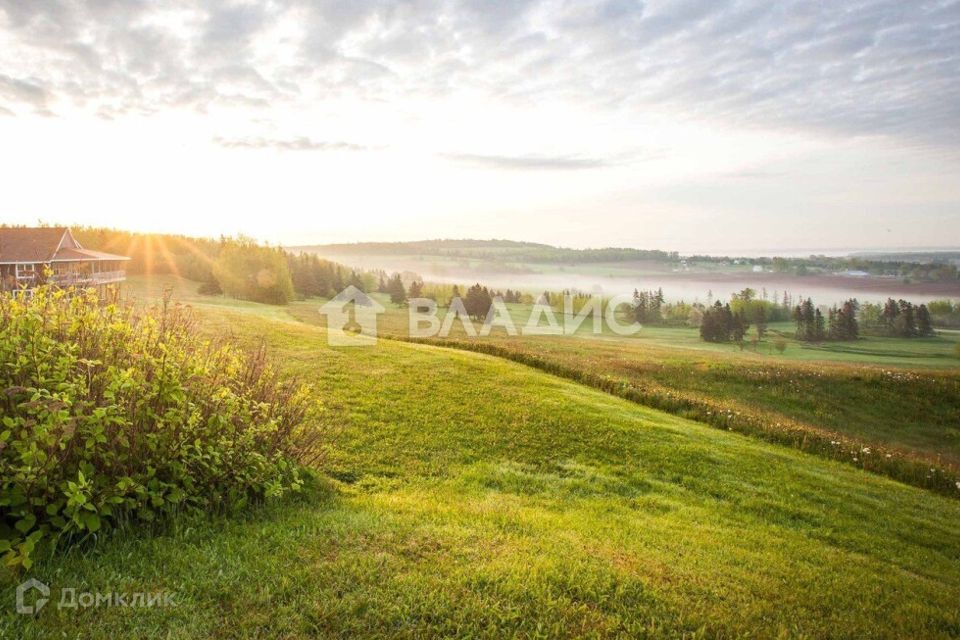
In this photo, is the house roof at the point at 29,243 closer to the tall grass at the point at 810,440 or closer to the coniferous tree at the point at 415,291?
the tall grass at the point at 810,440

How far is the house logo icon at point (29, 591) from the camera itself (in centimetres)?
Answer: 331

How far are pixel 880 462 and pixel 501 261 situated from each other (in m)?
163

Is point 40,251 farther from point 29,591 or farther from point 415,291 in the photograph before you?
point 415,291

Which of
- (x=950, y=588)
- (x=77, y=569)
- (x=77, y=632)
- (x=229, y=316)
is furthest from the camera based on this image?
(x=229, y=316)

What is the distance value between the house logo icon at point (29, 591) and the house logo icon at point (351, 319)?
15.0 m

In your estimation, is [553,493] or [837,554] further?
[553,493]

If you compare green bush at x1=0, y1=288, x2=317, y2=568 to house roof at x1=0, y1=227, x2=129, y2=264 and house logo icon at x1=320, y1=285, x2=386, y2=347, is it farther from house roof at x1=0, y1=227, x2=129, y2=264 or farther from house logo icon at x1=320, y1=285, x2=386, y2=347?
house roof at x1=0, y1=227, x2=129, y2=264

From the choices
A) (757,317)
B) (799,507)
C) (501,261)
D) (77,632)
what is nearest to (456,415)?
(799,507)

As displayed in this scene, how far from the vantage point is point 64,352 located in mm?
4816

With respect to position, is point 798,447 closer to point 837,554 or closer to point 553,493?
point 837,554

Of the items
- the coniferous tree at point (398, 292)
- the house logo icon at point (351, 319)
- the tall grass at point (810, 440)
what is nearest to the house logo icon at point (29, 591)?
the house logo icon at point (351, 319)

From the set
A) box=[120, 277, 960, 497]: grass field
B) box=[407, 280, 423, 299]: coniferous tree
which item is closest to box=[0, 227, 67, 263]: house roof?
box=[120, 277, 960, 497]: grass field

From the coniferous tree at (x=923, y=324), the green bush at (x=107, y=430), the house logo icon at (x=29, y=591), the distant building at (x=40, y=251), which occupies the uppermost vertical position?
the distant building at (x=40, y=251)

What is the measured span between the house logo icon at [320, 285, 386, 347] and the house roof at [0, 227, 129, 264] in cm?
1824
